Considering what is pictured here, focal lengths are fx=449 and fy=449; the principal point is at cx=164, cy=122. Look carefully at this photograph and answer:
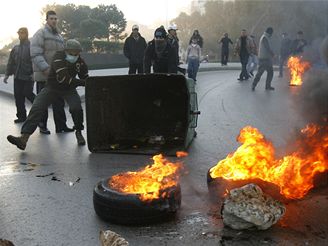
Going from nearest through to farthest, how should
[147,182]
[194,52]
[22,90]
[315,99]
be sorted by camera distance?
[147,182] < [315,99] < [22,90] < [194,52]

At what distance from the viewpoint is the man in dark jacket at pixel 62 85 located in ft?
22.7

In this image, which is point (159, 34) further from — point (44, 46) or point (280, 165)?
point (280, 165)

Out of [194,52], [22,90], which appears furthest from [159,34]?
[194,52]

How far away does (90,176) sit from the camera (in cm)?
554

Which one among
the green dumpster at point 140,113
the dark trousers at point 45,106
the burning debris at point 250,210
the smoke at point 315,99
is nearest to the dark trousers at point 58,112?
the dark trousers at point 45,106

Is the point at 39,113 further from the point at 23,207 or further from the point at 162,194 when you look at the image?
the point at 162,194

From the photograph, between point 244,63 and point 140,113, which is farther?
point 244,63

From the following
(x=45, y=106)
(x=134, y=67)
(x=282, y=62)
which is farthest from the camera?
(x=282, y=62)

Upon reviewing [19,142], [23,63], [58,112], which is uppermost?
[23,63]

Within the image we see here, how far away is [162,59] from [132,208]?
460 cm

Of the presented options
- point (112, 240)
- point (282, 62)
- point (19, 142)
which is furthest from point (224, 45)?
point (112, 240)

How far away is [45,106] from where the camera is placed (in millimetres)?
7082

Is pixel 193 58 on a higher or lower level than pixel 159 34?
lower

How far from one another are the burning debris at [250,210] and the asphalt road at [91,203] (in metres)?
0.09
